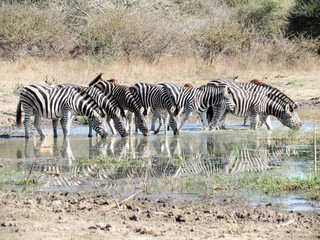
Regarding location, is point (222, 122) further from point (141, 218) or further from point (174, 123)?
point (141, 218)

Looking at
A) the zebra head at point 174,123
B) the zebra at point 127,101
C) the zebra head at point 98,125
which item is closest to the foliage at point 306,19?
the zebra at point 127,101

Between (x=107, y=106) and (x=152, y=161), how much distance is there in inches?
177

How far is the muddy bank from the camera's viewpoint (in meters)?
4.89

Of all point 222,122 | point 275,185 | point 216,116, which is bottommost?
point 275,185

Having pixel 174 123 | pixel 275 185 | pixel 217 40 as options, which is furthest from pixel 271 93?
pixel 217 40

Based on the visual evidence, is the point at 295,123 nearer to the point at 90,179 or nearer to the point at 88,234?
the point at 90,179

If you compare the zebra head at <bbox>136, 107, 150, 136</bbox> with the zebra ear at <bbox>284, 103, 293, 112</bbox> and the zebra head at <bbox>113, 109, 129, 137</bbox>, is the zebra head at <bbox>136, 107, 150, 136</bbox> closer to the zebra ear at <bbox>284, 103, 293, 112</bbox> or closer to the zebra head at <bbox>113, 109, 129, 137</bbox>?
the zebra head at <bbox>113, 109, 129, 137</bbox>

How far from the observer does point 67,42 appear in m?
30.8

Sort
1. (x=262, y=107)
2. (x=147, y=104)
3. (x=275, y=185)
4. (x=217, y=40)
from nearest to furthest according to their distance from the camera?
1. (x=275, y=185)
2. (x=262, y=107)
3. (x=147, y=104)
4. (x=217, y=40)

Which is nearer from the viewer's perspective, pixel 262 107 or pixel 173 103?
pixel 173 103

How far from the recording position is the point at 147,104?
13.8 meters

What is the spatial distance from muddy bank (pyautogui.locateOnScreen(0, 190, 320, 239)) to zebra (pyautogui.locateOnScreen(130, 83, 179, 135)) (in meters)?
7.29

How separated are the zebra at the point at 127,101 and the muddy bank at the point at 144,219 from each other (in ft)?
22.1

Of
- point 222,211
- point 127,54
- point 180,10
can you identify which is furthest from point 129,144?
point 180,10
